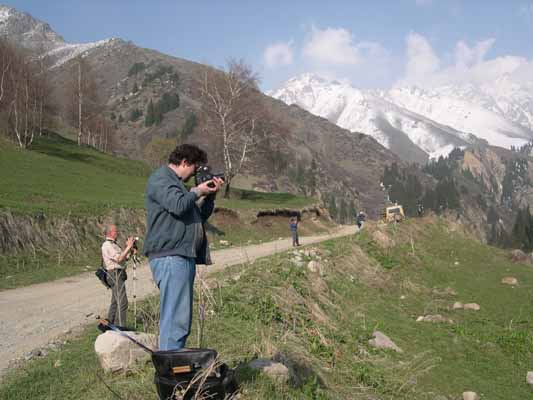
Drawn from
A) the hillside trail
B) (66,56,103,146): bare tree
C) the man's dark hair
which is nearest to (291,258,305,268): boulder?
the hillside trail

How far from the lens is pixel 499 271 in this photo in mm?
24188

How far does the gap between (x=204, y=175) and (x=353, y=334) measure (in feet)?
23.9

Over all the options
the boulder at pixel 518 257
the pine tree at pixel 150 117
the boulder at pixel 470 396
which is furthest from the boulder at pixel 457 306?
the pine tree at pixel 150 117

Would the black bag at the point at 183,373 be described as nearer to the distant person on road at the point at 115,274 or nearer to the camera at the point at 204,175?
the camera at the point at 204,175

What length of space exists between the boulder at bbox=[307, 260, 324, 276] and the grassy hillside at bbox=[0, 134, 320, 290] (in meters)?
7.92

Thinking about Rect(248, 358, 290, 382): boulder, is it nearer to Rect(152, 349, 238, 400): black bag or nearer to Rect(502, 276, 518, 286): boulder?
Rect(152, 349, 238, 400): black bag

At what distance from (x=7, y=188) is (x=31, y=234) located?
248 inches

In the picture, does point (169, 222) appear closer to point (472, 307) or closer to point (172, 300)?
point (172, 300)

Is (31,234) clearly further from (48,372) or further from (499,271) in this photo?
(499,271)

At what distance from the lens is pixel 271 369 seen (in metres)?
5.82

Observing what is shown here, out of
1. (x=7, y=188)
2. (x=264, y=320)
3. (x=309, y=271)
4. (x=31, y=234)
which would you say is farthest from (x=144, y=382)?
(x=7, y=188)

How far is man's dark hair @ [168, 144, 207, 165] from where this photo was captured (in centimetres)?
505

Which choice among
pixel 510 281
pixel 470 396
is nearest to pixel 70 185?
pixel 510 281

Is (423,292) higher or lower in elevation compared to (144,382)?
lower
